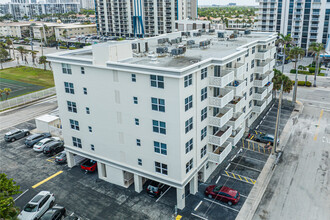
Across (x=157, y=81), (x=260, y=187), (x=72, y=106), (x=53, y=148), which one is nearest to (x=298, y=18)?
(x=260, y=187)

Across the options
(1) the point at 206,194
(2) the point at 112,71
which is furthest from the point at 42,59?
(1) the point at 206,194

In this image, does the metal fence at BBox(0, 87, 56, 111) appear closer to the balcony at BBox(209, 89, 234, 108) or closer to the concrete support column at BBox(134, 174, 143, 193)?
the concrete support column at BBox(134, 174, 143, 193)

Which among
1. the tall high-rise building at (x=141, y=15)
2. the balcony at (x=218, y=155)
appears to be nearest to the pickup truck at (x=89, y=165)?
the balcony at (x=218, y=155)

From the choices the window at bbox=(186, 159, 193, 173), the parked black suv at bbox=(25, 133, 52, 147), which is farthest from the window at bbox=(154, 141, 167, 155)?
the parked black suv at bbox=(25, 133, 52, 147)

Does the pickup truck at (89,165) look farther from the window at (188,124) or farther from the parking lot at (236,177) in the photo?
the window at (188,124)

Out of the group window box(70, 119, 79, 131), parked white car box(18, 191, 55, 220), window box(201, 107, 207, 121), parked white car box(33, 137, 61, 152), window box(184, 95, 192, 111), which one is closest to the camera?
window box(184, 95, 192, 111)

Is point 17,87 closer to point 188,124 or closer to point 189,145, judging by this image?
point 189,145
